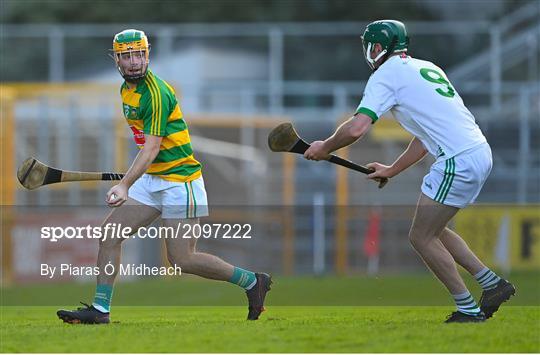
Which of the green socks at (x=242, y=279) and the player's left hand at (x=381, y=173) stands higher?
the player's left hand at (x=381, y=173)

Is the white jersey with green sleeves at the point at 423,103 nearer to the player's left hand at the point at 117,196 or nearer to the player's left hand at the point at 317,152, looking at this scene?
the player's left hand at the point at 317,152

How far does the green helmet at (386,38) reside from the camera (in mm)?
9375

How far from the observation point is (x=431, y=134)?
9297 mm

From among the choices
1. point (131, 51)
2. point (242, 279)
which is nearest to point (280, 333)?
point (242, 279)

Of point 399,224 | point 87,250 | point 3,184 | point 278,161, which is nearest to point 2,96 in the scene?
point 3,184

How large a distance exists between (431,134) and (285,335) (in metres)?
1.83

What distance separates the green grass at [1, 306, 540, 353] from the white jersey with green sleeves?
1.34 meters

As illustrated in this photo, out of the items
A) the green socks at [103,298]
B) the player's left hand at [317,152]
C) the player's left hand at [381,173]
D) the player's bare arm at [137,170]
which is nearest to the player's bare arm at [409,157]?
the player's left hand at [381,173]

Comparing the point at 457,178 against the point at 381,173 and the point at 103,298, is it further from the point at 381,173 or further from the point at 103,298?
the point at 103,298

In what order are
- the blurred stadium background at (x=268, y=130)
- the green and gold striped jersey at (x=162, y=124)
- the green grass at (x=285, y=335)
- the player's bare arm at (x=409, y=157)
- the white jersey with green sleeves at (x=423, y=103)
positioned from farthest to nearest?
the blurred stadium background at (x=268, y=130), the player's bare arm at (x=409, y=157), the green and gold striped jersey at (x=162, y=124), the white jersey with green sleeves at (x=423, y=103), the green grass at (x=285, y=335)

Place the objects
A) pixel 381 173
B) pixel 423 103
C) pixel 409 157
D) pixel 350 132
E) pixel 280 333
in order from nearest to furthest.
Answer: pixel 280 333 < pixel 350 132 < pixel 423 103 < pixel 409 157 < pixel 381 173

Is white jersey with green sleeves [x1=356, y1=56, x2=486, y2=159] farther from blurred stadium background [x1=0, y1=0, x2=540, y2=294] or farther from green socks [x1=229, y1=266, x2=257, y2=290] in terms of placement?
blurred stadium background [x1=0, y1=0, x2=540, y2=294]

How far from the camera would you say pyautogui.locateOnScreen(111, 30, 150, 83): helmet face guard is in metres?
9.54

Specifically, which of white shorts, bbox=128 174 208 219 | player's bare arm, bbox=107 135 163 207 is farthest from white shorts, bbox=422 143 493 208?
player's bare arm, bbox=107 135 163 207
